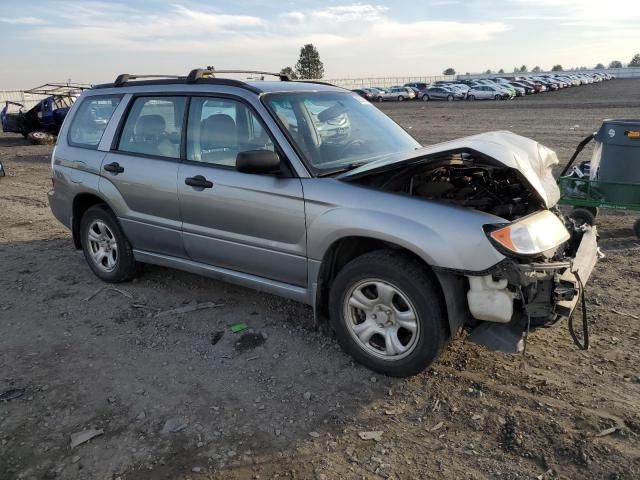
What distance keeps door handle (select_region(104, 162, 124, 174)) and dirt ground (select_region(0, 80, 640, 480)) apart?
3.95 ft

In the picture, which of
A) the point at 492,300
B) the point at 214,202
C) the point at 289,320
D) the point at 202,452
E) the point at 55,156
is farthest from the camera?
the point at 55,156

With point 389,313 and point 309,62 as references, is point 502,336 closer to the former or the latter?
point 389,313

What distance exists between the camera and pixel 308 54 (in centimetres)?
10044

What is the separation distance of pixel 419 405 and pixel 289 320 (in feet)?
5.01

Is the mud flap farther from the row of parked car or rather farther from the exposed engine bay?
the row of parked car

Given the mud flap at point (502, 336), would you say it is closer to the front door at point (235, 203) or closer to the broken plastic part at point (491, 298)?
the broken plastic part at point (491, 298)

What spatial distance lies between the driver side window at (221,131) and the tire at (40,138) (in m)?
18.6

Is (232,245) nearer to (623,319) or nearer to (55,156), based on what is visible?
(55,156)

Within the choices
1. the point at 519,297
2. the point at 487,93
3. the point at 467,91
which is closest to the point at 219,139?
the point at 519,297

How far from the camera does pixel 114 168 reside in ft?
16.0

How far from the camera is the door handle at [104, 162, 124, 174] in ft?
15.9

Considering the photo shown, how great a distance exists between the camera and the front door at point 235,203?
3.80 m

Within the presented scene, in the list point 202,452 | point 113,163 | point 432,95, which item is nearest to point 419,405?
point 202,452

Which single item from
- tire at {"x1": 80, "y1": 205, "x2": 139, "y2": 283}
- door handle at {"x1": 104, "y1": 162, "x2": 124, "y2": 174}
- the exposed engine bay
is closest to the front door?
the exposed engine bay
